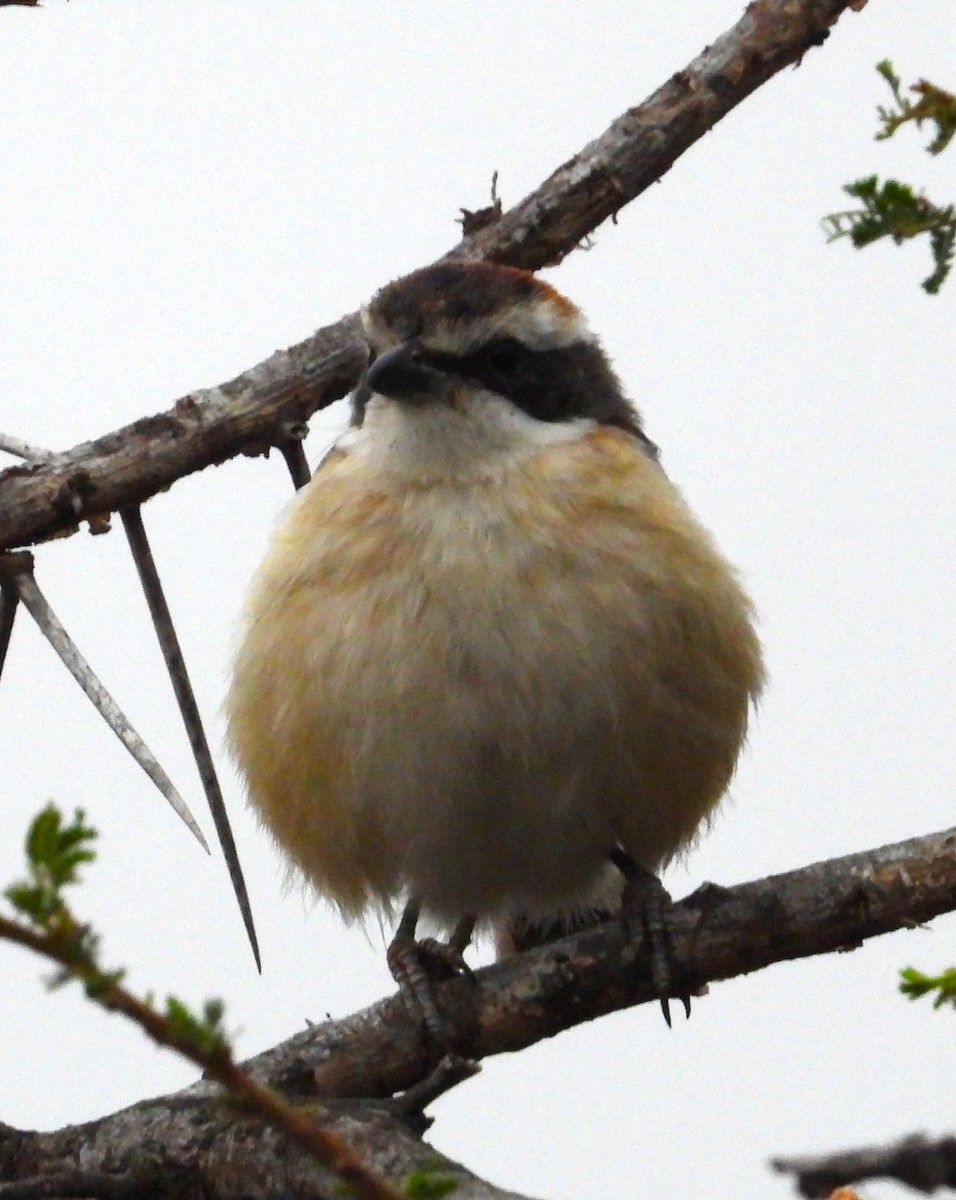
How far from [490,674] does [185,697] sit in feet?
3.03

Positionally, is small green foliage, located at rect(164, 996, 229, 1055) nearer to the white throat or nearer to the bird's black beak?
the bird's black beak

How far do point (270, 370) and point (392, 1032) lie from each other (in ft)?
4.77

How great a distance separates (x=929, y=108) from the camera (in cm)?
234

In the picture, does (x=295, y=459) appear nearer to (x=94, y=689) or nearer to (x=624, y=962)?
(x=94, y=689)

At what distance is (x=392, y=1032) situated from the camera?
3.82 meters

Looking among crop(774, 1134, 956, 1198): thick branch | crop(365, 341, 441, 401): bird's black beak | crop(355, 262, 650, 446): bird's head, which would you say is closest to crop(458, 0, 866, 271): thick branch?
crop(355, 262, 650, 446): bird's head

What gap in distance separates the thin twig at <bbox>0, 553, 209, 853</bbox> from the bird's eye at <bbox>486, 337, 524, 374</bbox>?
169cm

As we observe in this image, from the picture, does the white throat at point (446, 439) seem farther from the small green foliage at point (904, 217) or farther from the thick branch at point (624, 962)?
the small green foliage at point (904, 217)

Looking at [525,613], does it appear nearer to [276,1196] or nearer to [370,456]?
[370,456]

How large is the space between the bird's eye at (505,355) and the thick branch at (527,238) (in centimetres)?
62

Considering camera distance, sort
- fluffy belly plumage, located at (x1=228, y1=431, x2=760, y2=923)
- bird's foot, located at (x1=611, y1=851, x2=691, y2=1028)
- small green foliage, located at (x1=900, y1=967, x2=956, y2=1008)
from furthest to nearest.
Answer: fluffy belly plumage, located at (x1=228, y1=431, x2=760, y2=923) < bird's foot, located at (x1=611, y1=851, x2=691, y2=1028) < small green foliage, located at (x1=900, y1=967, x2=956, y2=1008)

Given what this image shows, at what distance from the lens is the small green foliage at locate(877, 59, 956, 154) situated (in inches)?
92.0

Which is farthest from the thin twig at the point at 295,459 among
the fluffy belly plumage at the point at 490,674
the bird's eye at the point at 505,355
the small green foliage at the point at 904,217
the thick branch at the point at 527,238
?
the small green foliage at the point at 904,217

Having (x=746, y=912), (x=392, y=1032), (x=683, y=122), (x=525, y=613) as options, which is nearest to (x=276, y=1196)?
(x=392, y=1032)
